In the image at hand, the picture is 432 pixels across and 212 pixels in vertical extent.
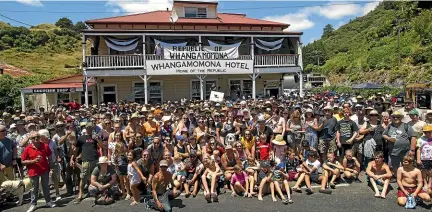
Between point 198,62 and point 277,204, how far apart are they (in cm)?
1332

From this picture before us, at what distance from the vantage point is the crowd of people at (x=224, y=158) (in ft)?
20.8

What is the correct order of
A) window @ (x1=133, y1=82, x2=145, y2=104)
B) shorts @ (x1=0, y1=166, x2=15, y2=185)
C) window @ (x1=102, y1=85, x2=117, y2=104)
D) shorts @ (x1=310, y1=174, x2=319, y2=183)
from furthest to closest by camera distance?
window @ (x1=133, y1=82, x2=145, y2=104), window @ (x1=102, y1=85, x2=117, y2=104), shorts @ (x1=310, y1=174, x2=319, y2=183), shorts @ (x1=0, y1=166, x2=15, y2=185)

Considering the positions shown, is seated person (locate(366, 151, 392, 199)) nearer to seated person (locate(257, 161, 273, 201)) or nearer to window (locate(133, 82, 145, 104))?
Result: seated person (locate(257, 161, 273, 201))

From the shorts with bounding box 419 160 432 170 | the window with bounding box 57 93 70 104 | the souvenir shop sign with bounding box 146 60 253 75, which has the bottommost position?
the shorts with bounding box 419 160 432 170

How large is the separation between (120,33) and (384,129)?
15521mm

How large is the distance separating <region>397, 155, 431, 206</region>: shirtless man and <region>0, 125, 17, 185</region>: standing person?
822 cm

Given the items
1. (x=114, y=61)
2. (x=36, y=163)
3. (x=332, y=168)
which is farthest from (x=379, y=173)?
(x=114, y=61)

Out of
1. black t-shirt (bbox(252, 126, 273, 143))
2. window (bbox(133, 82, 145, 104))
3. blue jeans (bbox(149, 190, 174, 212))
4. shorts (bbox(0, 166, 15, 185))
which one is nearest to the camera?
blue jeans (bbox(149, 190, 174, 212))

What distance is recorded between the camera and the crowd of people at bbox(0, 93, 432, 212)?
20.8ft

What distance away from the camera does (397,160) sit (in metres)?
6.90

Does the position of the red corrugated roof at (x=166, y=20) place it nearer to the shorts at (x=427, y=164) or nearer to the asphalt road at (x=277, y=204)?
the asphalt road at (x=277, y=204)

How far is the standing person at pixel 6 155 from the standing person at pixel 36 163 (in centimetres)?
64

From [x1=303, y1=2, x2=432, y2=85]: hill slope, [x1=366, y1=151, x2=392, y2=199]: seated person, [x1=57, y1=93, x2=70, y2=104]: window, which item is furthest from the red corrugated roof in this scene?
[x1=366, y1=151, x2=392, y2=199]: seated person

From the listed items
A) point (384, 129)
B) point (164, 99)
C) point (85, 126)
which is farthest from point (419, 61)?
point (85, 126)
